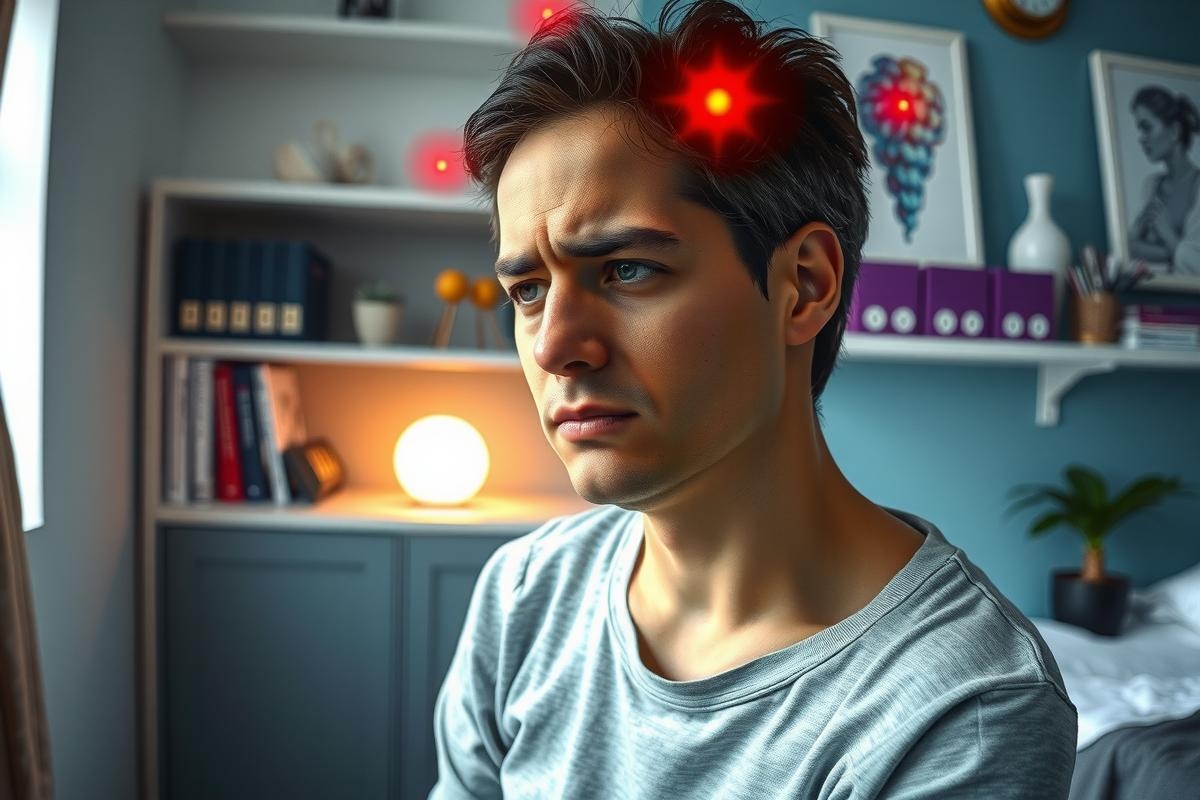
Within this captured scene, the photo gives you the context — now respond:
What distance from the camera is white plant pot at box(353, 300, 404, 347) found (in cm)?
212

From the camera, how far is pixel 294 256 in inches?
81.5

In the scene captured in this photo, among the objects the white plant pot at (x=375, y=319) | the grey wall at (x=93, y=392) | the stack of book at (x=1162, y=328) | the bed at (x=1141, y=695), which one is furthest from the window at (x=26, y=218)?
the stack of book at (x=1162, y=328)

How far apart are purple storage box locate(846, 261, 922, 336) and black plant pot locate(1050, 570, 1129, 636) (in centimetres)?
78

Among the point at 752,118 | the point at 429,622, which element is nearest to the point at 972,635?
the point at 752,118

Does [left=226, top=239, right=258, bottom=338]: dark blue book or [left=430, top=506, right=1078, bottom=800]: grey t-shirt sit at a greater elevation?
[left=226, top=239, right=258, bottom=338]: dark blue book

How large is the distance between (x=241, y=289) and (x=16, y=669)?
1.00 meters

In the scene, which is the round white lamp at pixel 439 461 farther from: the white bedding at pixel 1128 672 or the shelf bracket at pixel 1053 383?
the shelf bracket at pixel 1053 383

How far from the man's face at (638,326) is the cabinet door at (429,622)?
4.34 ft

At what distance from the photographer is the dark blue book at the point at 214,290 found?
2.06 meters

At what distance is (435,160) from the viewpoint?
2316 mm

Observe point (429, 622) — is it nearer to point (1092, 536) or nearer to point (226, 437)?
point (226, 437)

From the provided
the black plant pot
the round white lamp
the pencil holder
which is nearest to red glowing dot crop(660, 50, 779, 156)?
the round white lamp

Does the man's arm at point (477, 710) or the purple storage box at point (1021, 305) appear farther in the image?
the purple storage box at point (1021, 305)

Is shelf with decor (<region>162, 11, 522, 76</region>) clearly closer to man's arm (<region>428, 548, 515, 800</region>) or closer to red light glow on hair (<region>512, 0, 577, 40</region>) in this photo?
red light glow on hair (<region>512, 0, 577, 40</region>)
